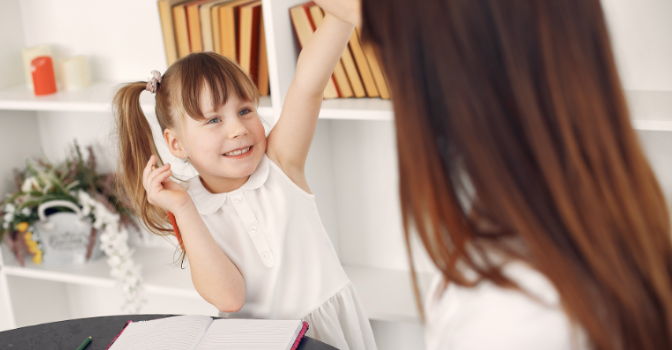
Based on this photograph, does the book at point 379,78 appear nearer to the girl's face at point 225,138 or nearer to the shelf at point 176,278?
the girl's face at point 225,138

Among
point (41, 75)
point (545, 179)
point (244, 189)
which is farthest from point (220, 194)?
point (41, 75)

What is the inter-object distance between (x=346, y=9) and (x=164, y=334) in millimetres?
628

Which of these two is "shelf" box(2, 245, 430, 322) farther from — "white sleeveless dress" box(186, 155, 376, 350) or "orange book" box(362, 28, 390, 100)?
"orange book" box(362, 28, 390, 100)

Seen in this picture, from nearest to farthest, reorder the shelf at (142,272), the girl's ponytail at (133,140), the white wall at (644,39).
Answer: the girl's ponytail at (133,140) < the white wall at (644,39) < the shelf at (142,272)

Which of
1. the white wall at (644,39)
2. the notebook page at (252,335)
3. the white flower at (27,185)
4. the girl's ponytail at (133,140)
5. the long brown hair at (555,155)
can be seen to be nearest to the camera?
the long brown hair at (555,155)

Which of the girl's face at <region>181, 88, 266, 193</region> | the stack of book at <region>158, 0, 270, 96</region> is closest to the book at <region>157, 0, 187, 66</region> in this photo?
the stack of book at <region>158, 0, 270, 96</region>

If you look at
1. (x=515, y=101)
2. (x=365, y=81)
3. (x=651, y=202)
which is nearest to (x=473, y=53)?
(x=515, y=101)

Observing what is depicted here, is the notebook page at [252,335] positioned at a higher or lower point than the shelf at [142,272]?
higher

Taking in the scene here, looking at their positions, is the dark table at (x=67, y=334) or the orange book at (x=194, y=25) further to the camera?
the orange book at (x=194, y=25)

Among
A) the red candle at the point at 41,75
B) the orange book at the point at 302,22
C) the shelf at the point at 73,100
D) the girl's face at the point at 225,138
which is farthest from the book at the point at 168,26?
the girl's face at the point at 225,138

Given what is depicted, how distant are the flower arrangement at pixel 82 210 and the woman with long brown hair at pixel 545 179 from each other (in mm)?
1479

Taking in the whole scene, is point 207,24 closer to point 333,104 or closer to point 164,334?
point 333,104

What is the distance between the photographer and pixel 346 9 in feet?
2.78

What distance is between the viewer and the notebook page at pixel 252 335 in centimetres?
95
